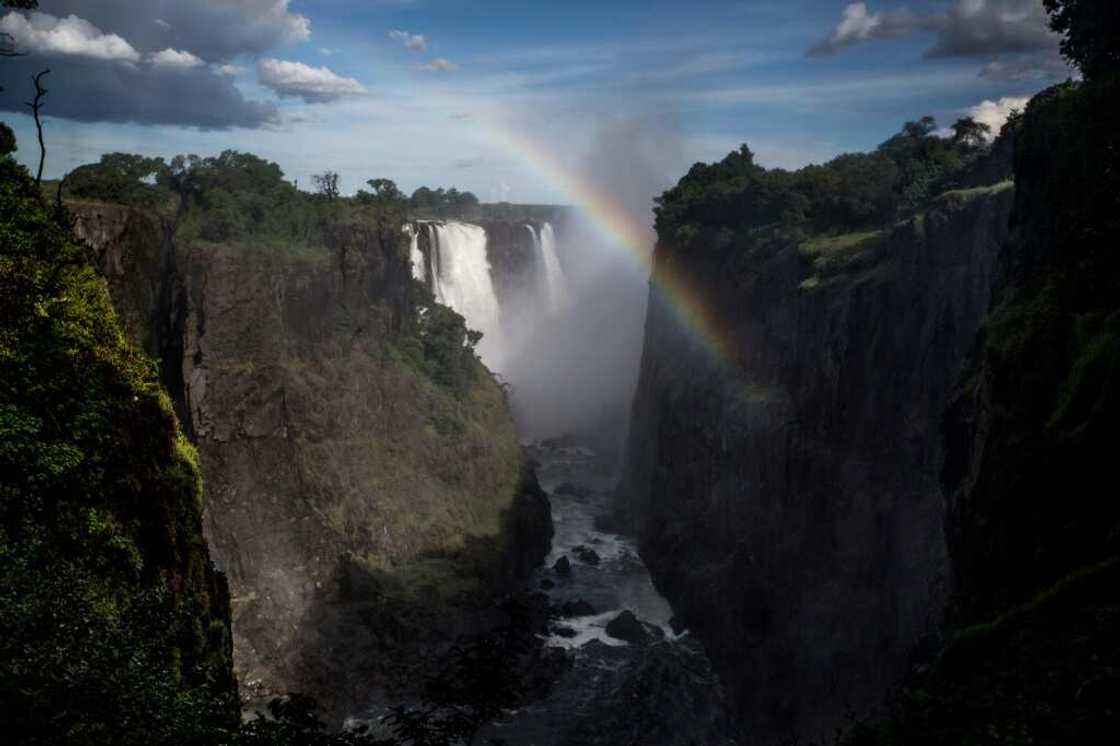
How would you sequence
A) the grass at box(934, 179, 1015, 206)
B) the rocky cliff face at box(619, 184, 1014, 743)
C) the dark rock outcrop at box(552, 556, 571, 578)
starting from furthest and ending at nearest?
1. the dark rock outcrop at box(552, 556, 571, 578)
2. the grass at box(934, 179, 1015, 206)
3. the rocky cliff face at box(619, 184, 1014, 743)

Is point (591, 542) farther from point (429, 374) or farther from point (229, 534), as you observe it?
point (229, 534)

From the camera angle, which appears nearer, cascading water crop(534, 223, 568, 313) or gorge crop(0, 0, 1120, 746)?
gorge crop(0, 0, 1120, 746)

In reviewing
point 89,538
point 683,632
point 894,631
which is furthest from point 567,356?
point 89,538

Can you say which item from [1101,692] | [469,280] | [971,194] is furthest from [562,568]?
[1101,692]

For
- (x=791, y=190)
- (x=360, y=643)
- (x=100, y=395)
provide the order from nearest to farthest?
1. (x=100, y=395)
2. (x=360, y=643)
3. (x=791, y=190)

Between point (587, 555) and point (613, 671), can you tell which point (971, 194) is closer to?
point (613, 671)

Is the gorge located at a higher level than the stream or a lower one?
higher

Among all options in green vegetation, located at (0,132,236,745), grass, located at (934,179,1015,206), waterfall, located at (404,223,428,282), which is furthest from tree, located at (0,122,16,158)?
waterfall, located at (404,223,428,282)

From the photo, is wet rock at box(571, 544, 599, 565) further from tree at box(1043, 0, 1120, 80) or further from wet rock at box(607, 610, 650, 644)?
tree at box(1043, 0, 1120, 80)
